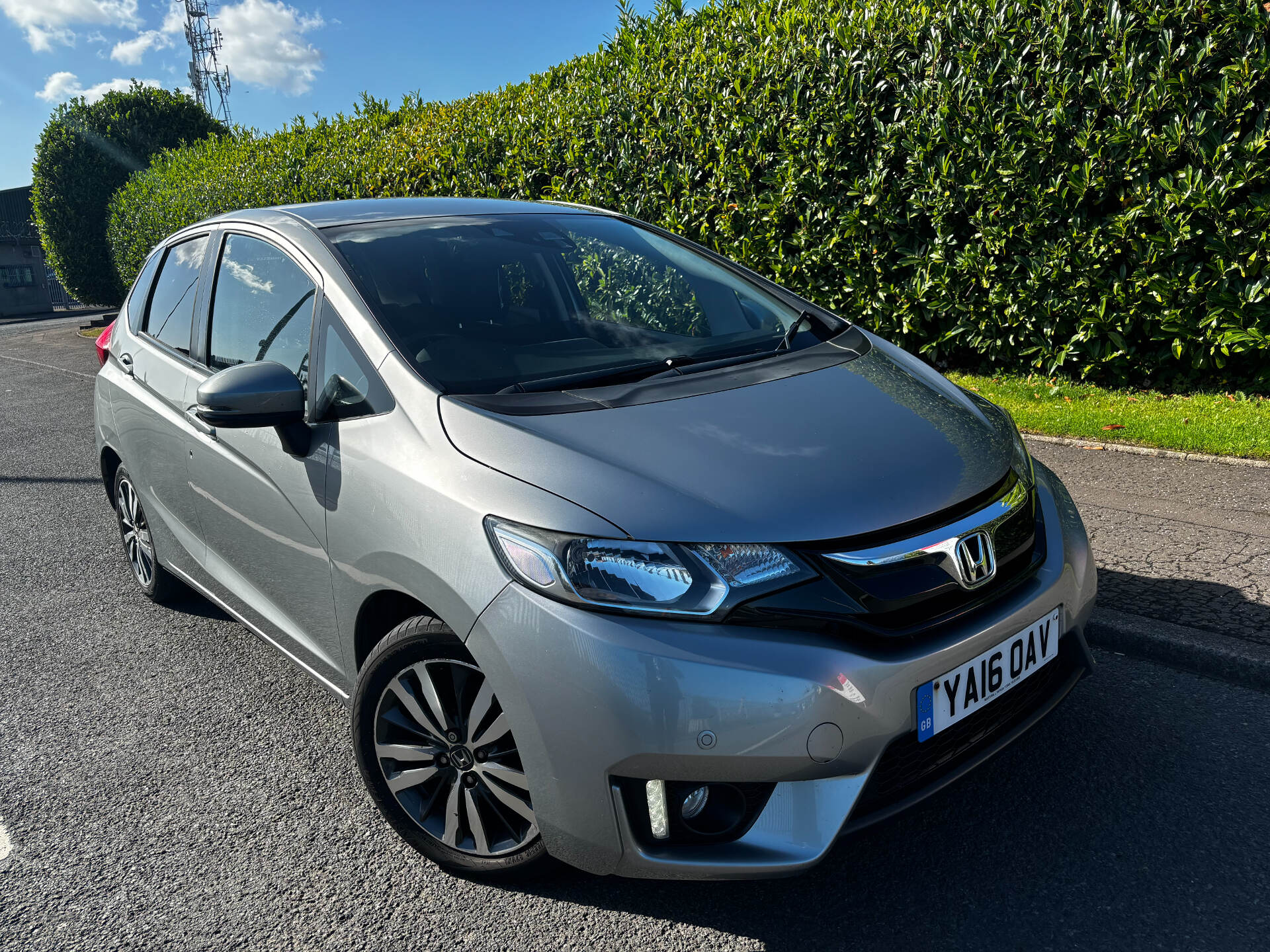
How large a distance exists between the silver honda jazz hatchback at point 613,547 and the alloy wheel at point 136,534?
116 cm

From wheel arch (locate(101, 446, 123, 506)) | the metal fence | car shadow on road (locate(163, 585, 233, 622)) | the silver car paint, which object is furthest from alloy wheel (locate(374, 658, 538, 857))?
the metal fence

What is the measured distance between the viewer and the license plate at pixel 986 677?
2.03 meters

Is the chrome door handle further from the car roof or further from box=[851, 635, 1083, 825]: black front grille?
box=[851, 635, 1083, 825]: black front grille

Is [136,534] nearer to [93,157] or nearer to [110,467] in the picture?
[110,467]

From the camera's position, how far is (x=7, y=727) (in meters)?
3.33

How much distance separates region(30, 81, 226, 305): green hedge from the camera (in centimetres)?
2234

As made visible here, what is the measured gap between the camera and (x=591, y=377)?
2.66 meters

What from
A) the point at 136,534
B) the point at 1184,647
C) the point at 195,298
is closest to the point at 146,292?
the point at 195,298

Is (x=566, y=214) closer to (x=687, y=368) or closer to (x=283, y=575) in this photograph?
(x=687, y=368)

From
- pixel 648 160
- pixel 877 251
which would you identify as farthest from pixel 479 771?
pixel 648 160

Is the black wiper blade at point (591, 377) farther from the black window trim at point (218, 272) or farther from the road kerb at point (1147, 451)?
the road kerb at point (1147, 451)

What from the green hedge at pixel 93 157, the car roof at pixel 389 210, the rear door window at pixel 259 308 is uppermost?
the green hedge at pixel 93 157

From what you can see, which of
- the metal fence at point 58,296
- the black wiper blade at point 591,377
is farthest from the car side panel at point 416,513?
the metal fence at point 58,296

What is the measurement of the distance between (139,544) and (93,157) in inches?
881
